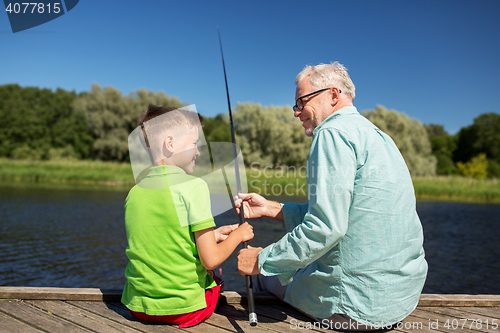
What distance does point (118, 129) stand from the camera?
31266 mm

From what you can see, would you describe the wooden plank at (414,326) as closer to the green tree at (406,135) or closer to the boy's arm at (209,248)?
the boy's arm at (209,248)

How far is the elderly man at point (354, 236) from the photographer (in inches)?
54.5

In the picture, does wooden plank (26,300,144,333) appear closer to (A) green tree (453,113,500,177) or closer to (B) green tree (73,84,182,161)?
(B) green tree (73,84,182,161)

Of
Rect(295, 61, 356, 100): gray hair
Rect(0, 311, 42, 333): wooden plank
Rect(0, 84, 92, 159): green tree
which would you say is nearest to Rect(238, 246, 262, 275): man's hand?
Rect(295, 61, 356, 100): gray hair

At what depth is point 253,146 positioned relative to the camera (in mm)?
28609

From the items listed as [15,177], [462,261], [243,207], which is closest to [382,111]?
[462,261]

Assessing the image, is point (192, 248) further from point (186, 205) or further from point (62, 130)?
point (62, 130)

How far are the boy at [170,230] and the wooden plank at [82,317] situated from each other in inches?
5.6

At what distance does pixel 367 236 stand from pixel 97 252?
255 inches

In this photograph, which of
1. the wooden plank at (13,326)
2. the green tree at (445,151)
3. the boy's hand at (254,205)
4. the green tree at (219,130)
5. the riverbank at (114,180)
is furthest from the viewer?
the green tree at (445,151)

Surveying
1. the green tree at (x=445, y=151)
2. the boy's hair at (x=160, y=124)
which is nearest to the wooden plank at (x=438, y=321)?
the boy's hair at (x=160, y=124)

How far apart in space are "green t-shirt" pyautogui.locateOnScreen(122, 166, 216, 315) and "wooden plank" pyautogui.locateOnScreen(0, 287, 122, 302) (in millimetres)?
549

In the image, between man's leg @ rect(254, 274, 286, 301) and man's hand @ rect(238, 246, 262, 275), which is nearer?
man's hand @ rect(238, 246, 262, 275)

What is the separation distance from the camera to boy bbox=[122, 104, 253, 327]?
5.16ft
